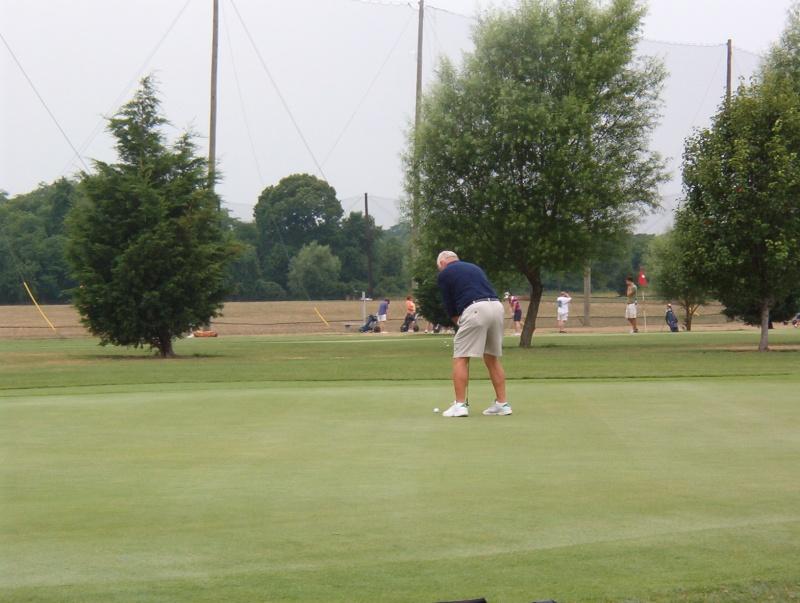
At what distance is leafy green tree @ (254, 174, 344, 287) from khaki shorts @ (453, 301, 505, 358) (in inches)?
2807

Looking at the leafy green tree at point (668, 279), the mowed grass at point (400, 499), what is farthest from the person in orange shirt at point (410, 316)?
the mowed grass at point (400, 499)

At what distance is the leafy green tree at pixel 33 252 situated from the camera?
66312 millimetres

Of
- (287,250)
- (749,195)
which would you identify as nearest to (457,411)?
(749,195)

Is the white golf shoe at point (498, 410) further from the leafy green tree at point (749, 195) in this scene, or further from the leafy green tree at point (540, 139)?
the leafy green tree at point (540, 139)

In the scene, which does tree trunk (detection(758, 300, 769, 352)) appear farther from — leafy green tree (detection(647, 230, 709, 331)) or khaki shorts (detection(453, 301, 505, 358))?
leafy green tree (detection(647, 230, 709, 331))

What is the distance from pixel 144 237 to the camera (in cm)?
3209

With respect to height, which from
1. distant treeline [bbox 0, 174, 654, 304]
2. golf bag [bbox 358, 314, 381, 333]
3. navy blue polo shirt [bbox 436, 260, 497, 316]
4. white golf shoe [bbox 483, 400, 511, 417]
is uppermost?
distant treeline [bbox 0, 174, 654, 304]

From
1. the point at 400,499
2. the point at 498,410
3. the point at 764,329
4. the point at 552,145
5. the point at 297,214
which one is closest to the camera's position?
the point at 400,499

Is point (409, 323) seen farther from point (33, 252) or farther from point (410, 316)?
point (33, 252)

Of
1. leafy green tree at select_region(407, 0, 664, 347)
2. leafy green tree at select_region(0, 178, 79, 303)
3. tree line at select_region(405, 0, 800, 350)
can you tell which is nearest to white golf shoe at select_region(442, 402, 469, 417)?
tree line at select_region(405, 0, 800, 350)

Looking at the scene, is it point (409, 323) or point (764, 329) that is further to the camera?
point (409, 323)

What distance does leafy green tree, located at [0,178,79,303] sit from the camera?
66.3m

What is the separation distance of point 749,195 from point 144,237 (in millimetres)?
16306

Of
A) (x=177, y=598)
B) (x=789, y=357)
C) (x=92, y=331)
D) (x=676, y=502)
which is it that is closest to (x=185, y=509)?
(x=177, y=598)
